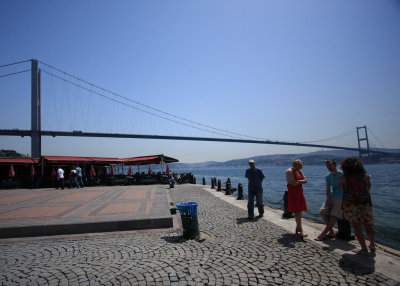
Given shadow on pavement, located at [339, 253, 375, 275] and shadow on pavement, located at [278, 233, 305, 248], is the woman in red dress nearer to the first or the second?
shadow on pavement, located at [278, 233, 305, 248]

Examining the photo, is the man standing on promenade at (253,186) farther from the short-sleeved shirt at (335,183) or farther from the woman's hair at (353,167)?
the woman's hair at (353,167)

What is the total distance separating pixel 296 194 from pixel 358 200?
109 cm

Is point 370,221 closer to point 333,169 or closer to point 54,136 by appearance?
point 333,169

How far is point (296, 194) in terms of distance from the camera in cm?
440

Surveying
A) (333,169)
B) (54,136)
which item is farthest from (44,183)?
(54,136)

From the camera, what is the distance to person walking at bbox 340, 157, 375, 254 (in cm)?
345

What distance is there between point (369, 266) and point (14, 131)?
40.5 metres

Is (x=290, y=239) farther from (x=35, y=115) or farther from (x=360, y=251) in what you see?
(x=35, y=115)

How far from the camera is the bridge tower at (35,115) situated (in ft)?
104

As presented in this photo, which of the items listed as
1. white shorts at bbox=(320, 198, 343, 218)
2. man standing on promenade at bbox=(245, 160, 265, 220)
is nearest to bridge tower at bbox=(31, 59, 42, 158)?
man standing on promenade at bbox=(245, 160, 265, 220)

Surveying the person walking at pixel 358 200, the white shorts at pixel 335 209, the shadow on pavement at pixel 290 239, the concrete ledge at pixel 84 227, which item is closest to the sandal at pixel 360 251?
the person walking at pixel 358 200

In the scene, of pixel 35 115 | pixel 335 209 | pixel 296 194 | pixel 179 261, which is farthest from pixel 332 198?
pixel 35 115

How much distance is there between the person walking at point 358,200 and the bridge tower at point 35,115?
36003 mm

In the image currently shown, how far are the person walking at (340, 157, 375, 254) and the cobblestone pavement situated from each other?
55cm
